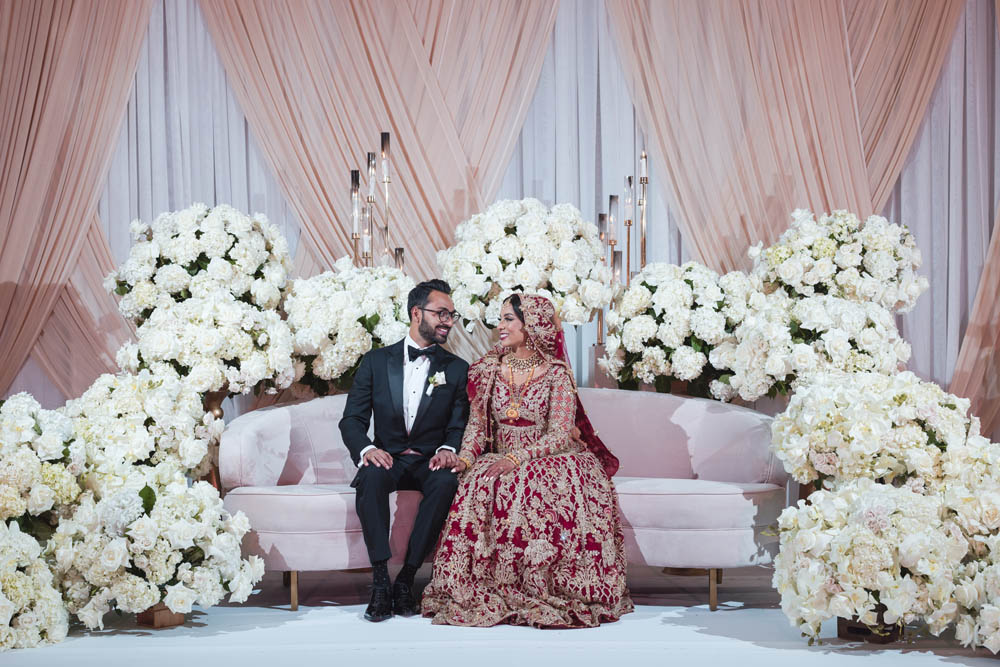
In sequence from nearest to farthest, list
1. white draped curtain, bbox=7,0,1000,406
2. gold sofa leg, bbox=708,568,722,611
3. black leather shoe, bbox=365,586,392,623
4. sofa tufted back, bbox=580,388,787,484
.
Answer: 1. black leather shoe, bbox=365,586,392,623
2. gold sofa leg, bbox=708,568,722,611
3. sofa tufted back, bbox=580,388,787,484
4. white draped curtain, bbox=7,0,1000,406

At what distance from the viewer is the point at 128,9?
6355 mm

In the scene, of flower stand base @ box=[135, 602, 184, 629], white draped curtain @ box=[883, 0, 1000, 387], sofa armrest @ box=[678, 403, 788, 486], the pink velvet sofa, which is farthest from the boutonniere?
white draped curtain @ box=[883, 0, 1000, 387]

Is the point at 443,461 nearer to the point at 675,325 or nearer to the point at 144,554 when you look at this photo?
the point at 144,554

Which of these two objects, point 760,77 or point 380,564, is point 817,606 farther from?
point 760,77

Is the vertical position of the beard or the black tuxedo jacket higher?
the beard

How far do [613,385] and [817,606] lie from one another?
2.52 m

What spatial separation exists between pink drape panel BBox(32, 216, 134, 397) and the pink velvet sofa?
1775 mm

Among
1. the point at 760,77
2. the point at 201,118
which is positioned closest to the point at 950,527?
the point at 760,77

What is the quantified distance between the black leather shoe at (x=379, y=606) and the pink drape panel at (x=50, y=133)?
316 cm

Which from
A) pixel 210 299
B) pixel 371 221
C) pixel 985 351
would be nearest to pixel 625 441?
pixel 371 221

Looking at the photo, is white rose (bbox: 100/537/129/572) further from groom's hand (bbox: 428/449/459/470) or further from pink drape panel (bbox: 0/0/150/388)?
pink drape panel (bbox: 0/0/150/388)

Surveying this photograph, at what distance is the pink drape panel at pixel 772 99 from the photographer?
251 inches

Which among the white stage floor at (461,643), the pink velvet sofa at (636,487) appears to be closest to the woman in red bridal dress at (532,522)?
the white stage floor at (461,643)

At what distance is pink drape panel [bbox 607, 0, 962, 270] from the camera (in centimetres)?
639
